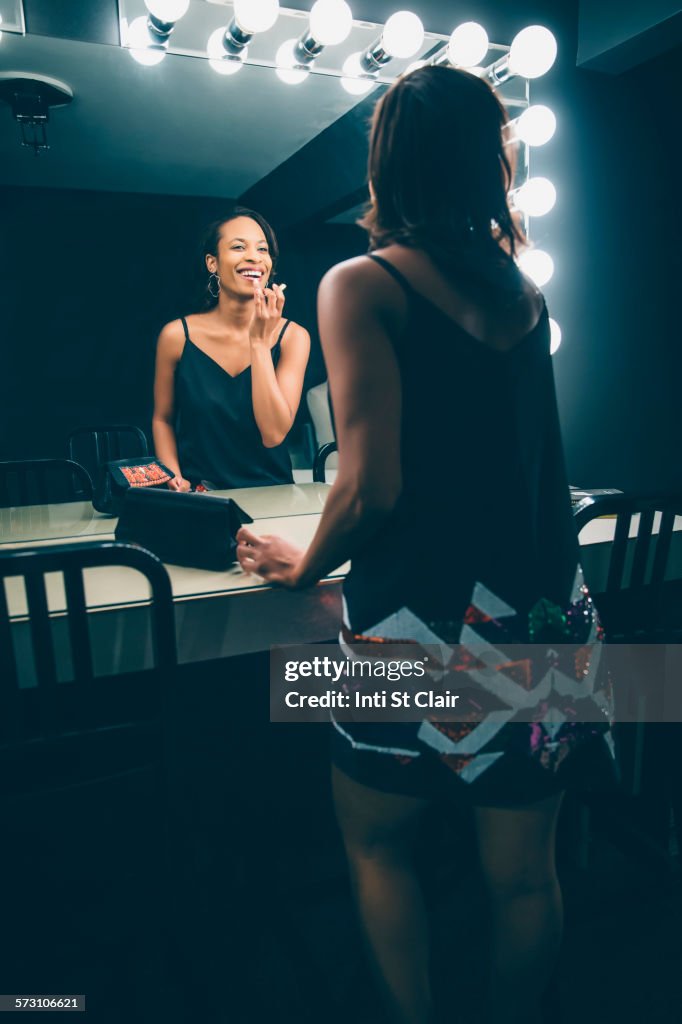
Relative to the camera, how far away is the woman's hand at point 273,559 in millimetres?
821

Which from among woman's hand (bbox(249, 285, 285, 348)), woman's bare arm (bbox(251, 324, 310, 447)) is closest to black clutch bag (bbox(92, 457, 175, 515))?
woman's bare arm (bbox(251, 324, 310, 447))

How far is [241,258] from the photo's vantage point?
1.69m

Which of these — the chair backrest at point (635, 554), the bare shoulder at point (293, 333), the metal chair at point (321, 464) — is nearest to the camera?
the chair backrest at point (635, 554)

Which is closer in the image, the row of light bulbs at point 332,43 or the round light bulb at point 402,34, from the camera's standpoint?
the row of light bulbs at point 332,43

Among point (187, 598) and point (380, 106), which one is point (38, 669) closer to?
point (187, 598)

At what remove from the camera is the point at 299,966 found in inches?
45.4

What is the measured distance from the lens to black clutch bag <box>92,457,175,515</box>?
137 cm

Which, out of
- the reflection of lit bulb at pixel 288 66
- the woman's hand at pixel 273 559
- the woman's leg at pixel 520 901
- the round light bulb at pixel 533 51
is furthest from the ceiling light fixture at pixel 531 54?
the woman's leg at pixel 520 901

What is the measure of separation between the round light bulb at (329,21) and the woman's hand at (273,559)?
1492 mm

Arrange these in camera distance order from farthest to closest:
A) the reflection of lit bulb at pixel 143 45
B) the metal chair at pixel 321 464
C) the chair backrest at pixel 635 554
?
the metal chair at pixel 321 464, the reflection of lit bulb at pixel 143 45, the chair backrest at pixel 635 554

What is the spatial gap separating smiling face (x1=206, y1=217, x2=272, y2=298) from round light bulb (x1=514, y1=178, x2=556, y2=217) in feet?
2.88

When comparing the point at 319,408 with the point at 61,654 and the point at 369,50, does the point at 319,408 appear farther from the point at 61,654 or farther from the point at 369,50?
the point at 61,654

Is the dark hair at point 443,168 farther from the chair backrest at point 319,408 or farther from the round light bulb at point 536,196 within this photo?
the round light bulb at point 536,196

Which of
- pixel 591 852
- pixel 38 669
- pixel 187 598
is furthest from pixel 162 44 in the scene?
pixel 591 852
